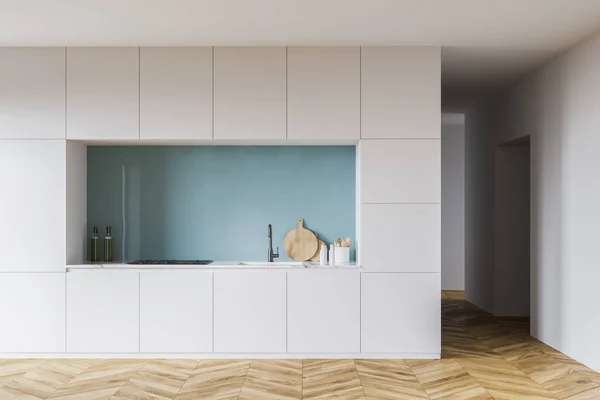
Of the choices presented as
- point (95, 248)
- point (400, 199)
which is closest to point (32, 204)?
point (95, 248)

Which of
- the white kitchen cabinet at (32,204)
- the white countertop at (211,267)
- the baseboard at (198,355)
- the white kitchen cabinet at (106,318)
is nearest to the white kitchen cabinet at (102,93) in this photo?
the white kitchen cabinet at (32,204)

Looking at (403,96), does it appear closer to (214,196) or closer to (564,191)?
(564,191)

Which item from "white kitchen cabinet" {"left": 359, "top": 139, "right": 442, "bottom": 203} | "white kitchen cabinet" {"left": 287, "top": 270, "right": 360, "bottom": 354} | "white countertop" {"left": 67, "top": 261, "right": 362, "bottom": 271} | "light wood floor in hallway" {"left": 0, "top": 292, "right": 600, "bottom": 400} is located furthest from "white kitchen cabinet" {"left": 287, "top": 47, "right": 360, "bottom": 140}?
"light wood floor in hallway" {"left": 0, "top": 292, "right": 600, "bottom": 400}

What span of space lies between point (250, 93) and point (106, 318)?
222 cm

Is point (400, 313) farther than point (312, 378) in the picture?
Yes

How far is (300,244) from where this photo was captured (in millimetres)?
6395

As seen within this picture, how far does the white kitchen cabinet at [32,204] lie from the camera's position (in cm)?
581

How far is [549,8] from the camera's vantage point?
480 cm

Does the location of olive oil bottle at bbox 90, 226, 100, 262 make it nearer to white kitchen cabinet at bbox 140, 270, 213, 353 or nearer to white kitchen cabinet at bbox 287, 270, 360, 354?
white kitchen cabinet at bbox 140, 270, 213, 353

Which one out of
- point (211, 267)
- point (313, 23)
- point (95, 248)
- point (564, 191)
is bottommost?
point (211, 267)

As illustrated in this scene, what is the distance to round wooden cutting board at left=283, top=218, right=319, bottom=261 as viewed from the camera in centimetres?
638

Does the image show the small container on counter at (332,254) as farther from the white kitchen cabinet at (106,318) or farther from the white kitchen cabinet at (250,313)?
the white kitchen cabinet at (106,318)

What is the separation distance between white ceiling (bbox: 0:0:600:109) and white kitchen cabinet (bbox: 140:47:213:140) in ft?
0.53

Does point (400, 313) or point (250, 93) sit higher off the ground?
point (250, 93)
